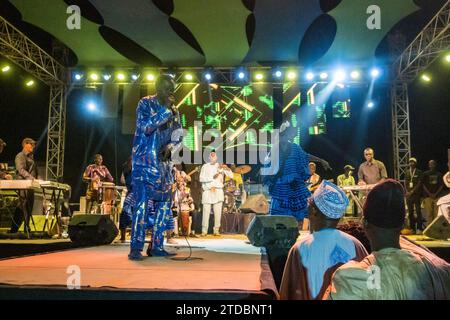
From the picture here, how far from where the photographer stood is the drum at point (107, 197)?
935cm

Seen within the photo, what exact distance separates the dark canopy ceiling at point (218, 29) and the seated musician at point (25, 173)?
3.65 meters

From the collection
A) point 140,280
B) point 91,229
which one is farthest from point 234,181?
point 140,280

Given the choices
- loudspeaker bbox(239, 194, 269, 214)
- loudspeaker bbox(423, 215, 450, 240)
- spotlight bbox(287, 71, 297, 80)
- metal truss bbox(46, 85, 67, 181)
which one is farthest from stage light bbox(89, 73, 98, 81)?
loudspeaker bbox(423, 215, 450, 240)

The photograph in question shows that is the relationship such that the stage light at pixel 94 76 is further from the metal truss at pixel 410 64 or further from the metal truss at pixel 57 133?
the metal truss at pixel 410 64

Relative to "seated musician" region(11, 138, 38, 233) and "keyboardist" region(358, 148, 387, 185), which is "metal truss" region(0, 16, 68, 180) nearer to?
"seated musician" region(11, 138, 38, 233)

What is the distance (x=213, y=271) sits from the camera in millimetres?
3125

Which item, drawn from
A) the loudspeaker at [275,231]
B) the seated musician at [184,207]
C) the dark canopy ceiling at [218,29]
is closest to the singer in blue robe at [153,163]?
the loudspeaker at [275,231]

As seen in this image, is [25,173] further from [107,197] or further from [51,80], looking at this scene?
[51,80]

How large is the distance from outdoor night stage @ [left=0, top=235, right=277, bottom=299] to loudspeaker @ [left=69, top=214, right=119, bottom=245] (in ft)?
6.62

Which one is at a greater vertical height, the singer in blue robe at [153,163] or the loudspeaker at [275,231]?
the singer in blue robe at [153,163]

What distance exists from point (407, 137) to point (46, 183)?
10.3m

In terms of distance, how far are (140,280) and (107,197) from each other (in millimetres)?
7221
